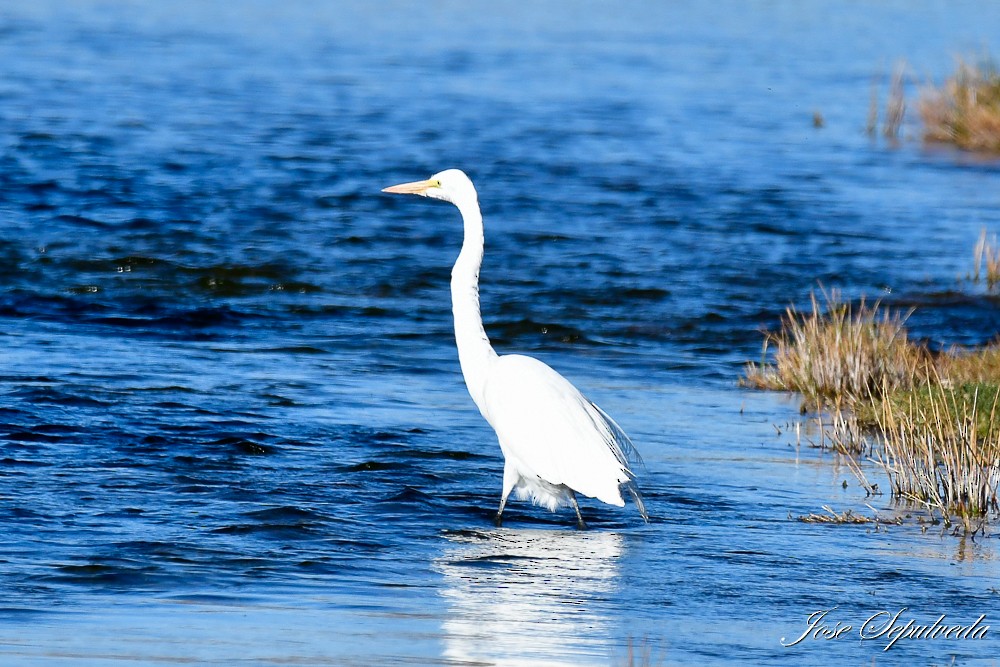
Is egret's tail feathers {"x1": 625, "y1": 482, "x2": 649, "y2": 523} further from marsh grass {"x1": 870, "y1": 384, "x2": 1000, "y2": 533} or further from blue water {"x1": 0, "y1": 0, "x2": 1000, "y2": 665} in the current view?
marsh grass {"x1": 870, "y1": 384, "x2": 1000, "y2": 533}

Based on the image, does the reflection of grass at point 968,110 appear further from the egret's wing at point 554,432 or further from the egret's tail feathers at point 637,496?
the egret's tail feathers at point 637,496

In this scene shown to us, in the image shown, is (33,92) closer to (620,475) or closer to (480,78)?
(480,78)

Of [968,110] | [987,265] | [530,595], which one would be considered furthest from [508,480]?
[968,110]

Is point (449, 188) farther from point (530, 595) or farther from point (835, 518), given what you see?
point (530, 595)

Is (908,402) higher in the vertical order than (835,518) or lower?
higher

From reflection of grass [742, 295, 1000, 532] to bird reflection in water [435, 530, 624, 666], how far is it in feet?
4.91

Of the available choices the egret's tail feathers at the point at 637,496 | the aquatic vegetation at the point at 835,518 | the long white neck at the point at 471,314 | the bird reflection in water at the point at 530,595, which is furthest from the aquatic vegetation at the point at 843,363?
the bird reflection in water at the point at 530,595

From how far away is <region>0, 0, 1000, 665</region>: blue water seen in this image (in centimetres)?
637

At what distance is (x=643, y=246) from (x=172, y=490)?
32.9 feet

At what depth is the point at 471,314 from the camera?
882 centimetres

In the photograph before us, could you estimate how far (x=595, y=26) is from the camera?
141 feet

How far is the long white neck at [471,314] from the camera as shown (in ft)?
28.7

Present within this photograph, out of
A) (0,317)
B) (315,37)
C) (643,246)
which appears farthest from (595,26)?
(0,317)

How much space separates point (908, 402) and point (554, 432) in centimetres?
206
